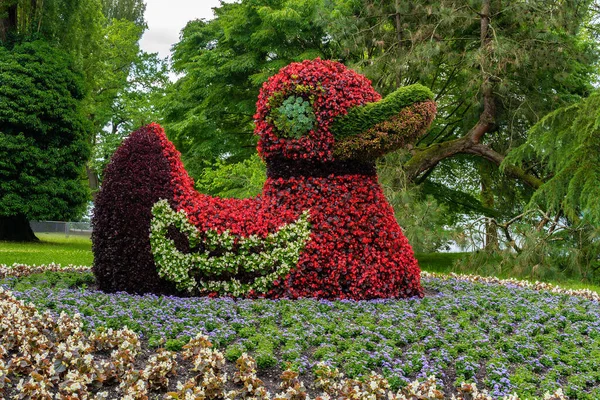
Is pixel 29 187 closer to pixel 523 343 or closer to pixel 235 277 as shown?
pixel 235 277

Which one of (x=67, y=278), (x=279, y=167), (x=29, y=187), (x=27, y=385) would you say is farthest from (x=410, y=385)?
(x=29, y=187)

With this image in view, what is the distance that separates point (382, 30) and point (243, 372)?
13.5 meters

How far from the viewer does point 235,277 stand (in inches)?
248

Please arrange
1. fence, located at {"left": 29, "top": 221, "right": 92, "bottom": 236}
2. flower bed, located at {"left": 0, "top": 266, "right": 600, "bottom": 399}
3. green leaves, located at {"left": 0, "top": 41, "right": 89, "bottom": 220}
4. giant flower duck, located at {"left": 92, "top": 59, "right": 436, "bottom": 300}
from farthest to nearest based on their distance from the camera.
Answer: fence, located at {"left": 29, "top": 221, "right": 92, "bottom": 236} → green leaves, located at {"left": 0, "top": 41, "right": 89, "bottom": 220} → giant flower duck, located at {"left": 92, "top": 59, "right": 436, "bottom": 300} → flower bed, located at {"left": 0, "top": 266, "right": 600, "bottom": 399}

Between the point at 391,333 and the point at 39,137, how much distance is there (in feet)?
54.8

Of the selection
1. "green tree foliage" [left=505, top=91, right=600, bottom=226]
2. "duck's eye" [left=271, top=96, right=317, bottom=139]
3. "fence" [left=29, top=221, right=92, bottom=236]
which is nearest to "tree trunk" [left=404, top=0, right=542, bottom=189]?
"green tree foliage" [left=505, top=91, right=600, bottom=226]

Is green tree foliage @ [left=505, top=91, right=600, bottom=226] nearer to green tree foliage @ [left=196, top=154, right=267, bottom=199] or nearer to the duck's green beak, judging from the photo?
the duck's green beak

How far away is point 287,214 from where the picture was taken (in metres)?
6.44

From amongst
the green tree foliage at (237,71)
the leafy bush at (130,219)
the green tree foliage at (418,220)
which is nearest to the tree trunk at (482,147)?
the green tree foliage at (418,220)

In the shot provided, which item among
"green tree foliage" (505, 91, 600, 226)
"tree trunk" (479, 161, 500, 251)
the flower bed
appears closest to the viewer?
the flower bed

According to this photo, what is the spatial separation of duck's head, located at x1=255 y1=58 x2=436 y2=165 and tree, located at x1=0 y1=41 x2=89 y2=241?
1378cm

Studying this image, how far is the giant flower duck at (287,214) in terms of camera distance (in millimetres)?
6254

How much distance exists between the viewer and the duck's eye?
6.48 meters

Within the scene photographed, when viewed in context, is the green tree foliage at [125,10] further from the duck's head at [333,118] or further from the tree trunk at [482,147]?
the duck's head at [333,118]
